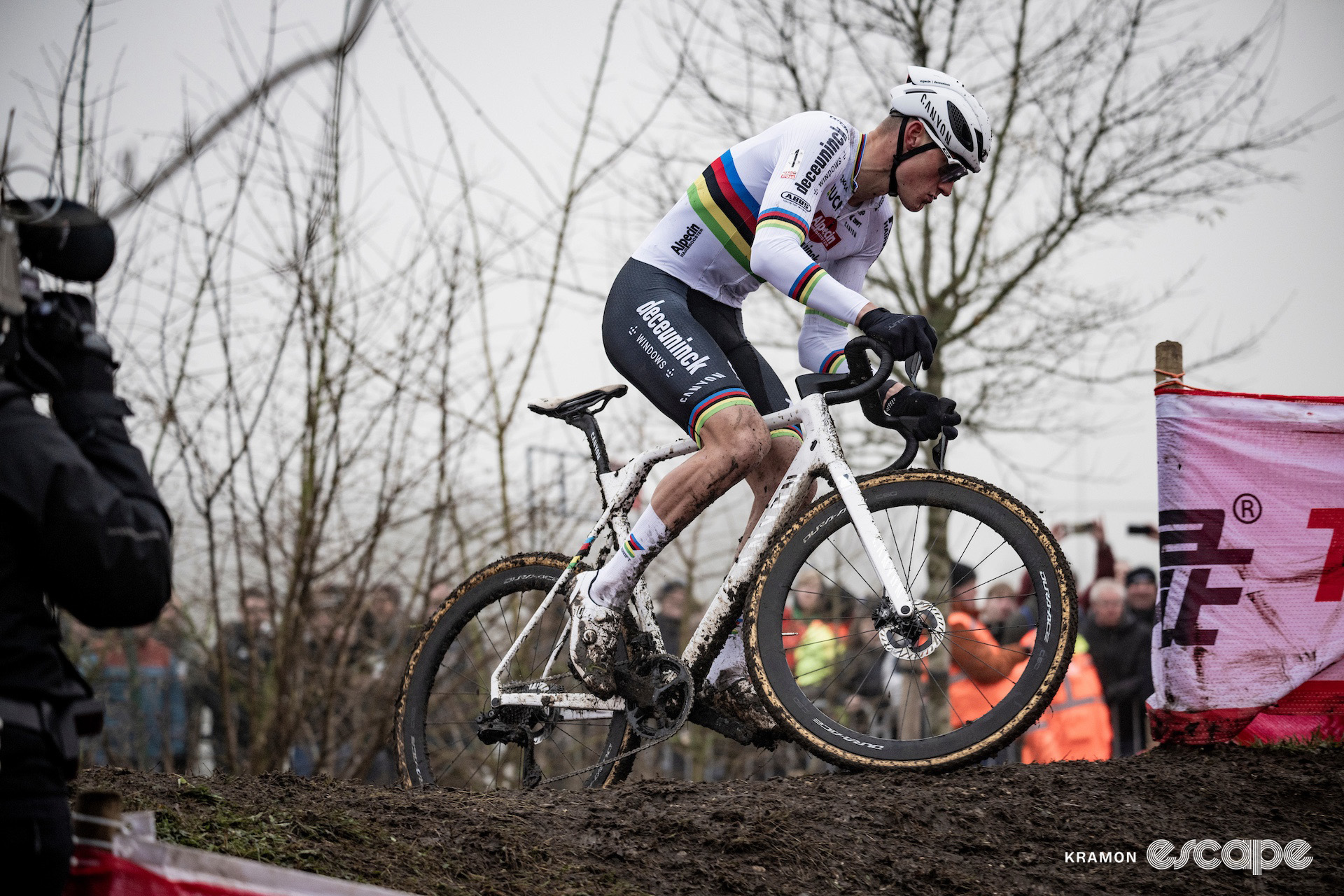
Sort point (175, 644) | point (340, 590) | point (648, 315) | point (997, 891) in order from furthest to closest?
point (175, 644) → point (340, 590) → point (648, 315) → point (997, 891)

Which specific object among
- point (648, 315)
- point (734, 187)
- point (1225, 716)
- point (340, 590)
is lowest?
point (1225, 716)

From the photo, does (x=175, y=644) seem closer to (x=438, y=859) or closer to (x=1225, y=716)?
(x=438, y=859)

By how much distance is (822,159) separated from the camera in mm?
3979

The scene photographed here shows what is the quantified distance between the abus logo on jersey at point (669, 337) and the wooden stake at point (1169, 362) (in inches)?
83.5

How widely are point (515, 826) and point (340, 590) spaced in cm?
326

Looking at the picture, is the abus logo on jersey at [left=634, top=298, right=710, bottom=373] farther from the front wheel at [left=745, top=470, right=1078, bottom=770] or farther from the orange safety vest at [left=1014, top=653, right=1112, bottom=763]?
the orange safety vest at [left=1014, top=653, right=1112, bottom=763]

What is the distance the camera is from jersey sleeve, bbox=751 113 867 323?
12.5 ft

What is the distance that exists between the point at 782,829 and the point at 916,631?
0.74m

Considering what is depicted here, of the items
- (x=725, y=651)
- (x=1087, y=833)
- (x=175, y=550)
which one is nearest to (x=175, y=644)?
(x=175, y=550)

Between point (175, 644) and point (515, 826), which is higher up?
point (175, 644)

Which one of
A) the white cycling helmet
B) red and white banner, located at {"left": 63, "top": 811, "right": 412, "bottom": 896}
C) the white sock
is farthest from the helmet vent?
red and white banner, located at {"left": 63, "top": 811, "right": 412, "bottom": 896}

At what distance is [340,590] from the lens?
247 inches

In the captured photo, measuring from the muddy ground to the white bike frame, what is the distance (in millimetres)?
534

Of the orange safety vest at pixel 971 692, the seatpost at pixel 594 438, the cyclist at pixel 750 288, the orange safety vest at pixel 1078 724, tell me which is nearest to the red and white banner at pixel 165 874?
the cyclist at pixel 750 288
